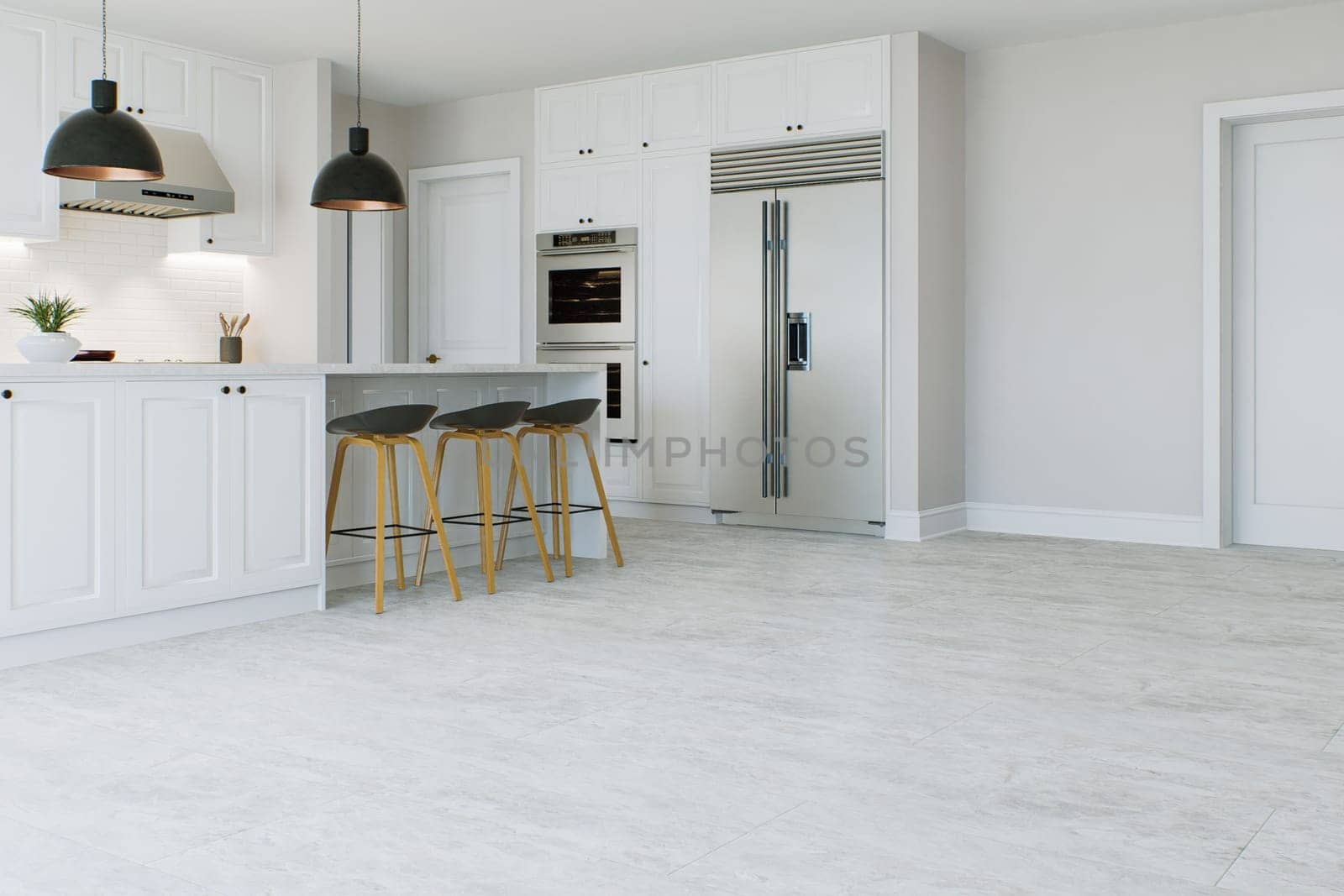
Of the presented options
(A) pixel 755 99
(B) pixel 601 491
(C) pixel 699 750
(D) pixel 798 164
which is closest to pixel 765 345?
(D) pixel 798 164

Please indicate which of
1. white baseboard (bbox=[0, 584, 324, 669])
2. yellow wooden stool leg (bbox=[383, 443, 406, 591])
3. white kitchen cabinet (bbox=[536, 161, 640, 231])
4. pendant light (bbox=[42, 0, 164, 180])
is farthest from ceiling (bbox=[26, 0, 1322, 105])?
white baseboard (bbox=[0, 584, 324, 669])

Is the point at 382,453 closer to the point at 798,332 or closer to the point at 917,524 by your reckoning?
the point at 798,332

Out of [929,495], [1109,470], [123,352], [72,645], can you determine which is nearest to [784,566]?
[929,495]

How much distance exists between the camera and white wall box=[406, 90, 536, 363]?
7.85 metres

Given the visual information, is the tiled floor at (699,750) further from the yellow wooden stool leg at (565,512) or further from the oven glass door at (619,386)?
the oven glass door at (619,386)

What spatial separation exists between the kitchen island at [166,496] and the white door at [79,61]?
2.69 metres

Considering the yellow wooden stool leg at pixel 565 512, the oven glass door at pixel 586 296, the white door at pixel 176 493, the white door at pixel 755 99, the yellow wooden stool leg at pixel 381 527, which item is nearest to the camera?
the white door at pixel 176 493

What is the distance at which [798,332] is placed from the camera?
675cm

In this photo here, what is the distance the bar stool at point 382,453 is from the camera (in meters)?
4.41

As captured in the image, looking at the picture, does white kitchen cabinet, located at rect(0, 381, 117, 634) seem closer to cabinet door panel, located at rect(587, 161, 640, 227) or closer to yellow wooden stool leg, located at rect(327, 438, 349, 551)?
yellow wooden stool leg, located at rect(327, 438, 349, 551)

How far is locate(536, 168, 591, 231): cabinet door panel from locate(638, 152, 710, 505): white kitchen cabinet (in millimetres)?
485

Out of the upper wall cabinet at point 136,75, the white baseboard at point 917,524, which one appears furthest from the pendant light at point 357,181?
the white baseboard at point 917,524

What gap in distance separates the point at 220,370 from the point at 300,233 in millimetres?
3245

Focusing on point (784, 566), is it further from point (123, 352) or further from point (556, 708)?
point (123, 352)
